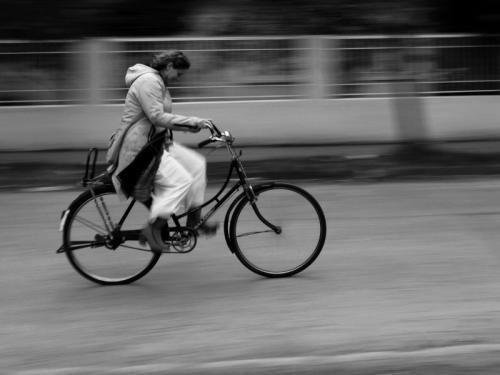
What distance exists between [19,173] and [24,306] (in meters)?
5.53

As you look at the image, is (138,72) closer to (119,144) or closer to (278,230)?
(119,144)

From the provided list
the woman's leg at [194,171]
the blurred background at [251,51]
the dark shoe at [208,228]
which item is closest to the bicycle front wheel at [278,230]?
the dark shoe at [208,228]

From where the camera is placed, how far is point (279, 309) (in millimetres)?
5875

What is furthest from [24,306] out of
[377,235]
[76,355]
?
[377,235]

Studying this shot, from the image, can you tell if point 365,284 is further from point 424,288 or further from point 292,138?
point 292,138

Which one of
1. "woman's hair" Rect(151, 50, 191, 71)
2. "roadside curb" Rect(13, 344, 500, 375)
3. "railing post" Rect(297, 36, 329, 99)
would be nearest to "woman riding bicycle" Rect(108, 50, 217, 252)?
"woman's hair" Rect(151, 50, 191, 71)

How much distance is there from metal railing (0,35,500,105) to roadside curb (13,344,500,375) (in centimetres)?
857

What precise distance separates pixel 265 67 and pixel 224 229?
7478 millimetres

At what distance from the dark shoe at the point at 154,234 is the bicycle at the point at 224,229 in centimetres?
6

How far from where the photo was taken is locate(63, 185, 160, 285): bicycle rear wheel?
256 inches

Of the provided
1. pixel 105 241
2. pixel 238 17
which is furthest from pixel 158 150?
pixel 238 17

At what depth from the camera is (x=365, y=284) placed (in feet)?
21.2

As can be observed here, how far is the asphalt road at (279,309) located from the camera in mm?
4898

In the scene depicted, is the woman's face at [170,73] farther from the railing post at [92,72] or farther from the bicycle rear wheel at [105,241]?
the railing post at [92,72]
